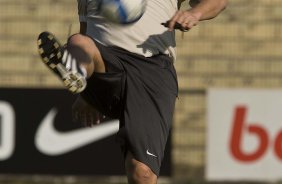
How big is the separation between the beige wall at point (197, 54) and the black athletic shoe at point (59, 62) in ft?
25.5

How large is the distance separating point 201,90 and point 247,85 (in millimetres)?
585

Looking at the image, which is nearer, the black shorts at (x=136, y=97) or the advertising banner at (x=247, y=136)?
the black shorts at (x=136, y=97)

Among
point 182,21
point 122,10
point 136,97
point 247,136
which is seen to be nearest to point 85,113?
point 136,97

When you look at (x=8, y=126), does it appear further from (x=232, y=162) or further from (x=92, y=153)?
(x=232, y=162)

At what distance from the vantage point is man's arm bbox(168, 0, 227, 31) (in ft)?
21.7

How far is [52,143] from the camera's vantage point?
45.0ft

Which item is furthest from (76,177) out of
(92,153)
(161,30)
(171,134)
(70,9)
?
(161,30)

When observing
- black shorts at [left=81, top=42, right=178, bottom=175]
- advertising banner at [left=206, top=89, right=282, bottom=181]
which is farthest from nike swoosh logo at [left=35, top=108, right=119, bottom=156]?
black shorts at [left=81, top=42, right=178, bottom=175]

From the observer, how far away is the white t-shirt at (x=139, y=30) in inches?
279

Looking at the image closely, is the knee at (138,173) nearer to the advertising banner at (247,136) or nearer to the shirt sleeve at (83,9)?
the shirt sleeve at (83,9)

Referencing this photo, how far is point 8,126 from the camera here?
13734 millimetres

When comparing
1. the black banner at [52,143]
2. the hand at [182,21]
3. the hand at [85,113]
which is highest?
the hand at [182,21]

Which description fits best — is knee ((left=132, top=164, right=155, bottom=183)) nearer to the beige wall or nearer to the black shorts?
the black shorts

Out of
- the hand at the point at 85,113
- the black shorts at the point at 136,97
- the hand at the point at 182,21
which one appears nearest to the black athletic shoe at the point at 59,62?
the black shorts at the point at 136,97
